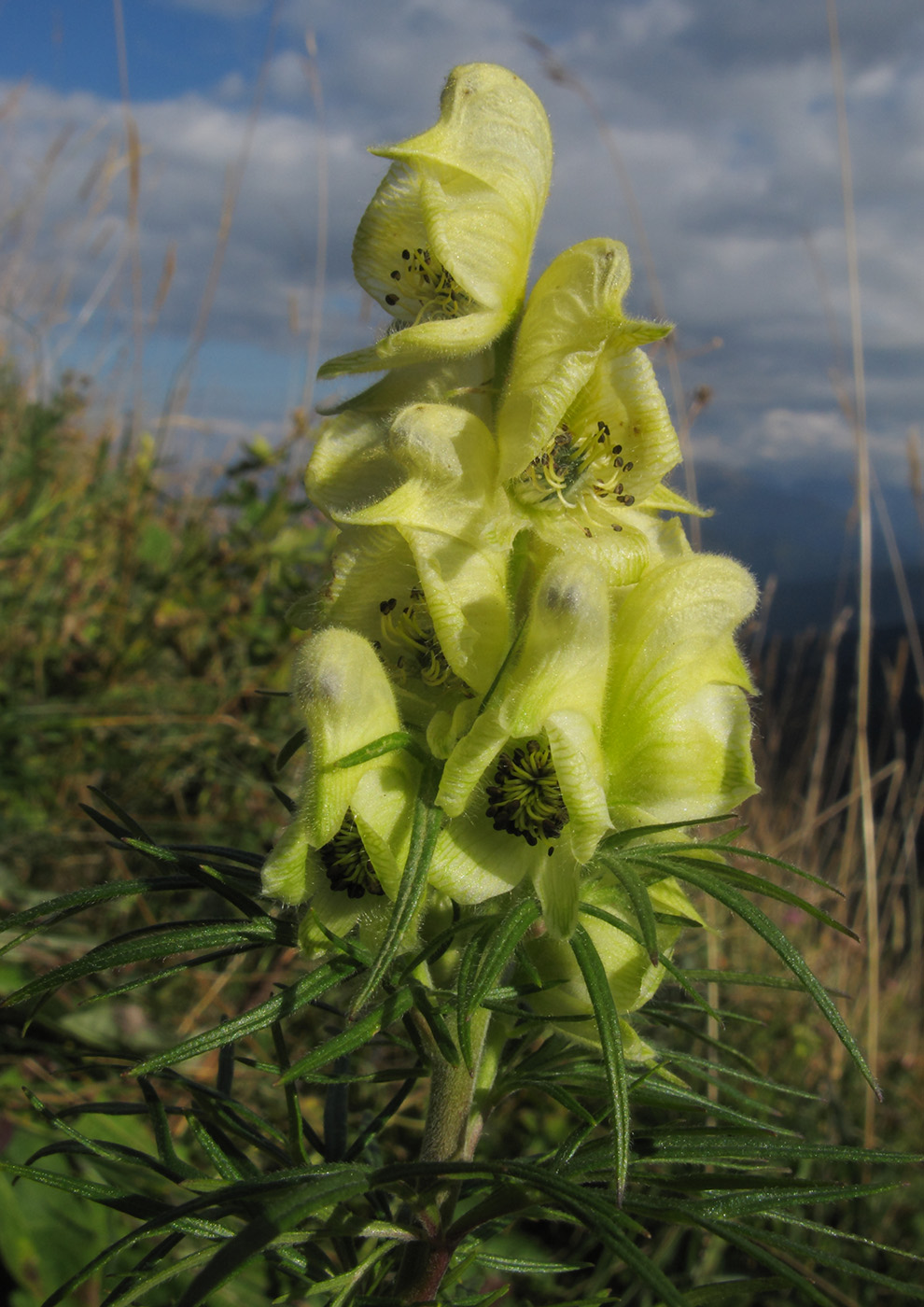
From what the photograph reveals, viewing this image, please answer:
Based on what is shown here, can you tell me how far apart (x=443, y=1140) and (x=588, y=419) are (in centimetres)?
77

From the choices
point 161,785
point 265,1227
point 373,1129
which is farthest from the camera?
point 161,785

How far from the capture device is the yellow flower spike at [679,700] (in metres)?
0.95

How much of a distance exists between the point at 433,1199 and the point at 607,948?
30 cm

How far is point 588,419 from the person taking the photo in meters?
1.04

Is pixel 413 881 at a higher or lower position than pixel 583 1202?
higher

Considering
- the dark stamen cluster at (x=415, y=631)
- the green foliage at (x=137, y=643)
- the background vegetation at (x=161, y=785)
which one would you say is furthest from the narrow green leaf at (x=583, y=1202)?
the green foliage at (x=137, y=643)

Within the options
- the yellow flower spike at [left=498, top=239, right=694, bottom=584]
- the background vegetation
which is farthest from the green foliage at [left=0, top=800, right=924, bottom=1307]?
the background vegetation

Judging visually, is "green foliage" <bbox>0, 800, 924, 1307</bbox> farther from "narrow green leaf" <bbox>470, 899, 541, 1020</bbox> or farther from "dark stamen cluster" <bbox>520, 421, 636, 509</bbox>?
"dark stamen cluster" <bbox>520, 421, 636, 509</bbox>

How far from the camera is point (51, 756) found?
9.91 feet

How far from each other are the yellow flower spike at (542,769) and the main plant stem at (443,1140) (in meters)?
0.15

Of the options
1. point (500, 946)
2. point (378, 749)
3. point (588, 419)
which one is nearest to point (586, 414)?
point (588, 419)

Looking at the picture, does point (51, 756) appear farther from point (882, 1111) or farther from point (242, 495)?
point (882, 1111)

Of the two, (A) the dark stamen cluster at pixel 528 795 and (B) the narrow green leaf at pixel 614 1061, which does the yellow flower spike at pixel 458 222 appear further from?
(B) the narrow green leaf at pixel 614 1061

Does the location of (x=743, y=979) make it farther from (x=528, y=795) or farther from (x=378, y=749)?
(x=378, y=749)
